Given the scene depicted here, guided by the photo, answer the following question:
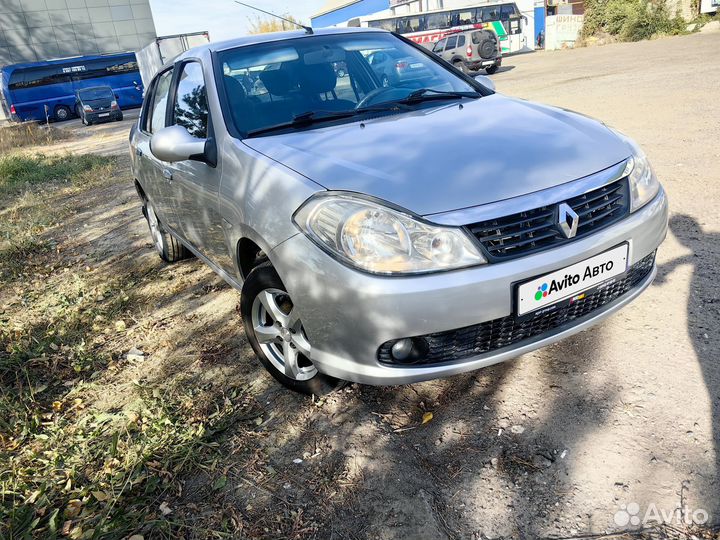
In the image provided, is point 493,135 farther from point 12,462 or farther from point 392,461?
point 12,462

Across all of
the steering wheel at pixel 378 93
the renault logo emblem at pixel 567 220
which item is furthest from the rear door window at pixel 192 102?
the renault logo emblem at pixel 567 220

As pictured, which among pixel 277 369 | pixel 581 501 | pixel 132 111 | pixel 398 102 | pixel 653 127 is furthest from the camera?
pixel 132 111

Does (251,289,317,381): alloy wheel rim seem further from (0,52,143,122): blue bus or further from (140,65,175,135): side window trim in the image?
(0,52,143,122): blue bus

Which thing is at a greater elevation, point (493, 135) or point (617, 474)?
point (493, 135)

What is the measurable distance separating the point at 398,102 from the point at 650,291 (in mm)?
1789

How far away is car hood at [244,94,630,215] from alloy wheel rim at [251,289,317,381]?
0.61 m

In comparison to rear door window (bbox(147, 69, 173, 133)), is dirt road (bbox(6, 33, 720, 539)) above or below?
below

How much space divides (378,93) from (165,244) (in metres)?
2.39

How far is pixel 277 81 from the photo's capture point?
287 centimetres

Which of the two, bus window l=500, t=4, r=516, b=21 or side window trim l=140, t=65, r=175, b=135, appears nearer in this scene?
side window trim l=140, t=65, r=175, b=135

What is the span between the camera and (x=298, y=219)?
2.05 m

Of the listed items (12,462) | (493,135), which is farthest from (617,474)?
(12,462)

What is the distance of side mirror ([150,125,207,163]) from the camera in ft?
8.57

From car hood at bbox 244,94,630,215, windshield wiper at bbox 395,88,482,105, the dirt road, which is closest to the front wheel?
the dirt road
